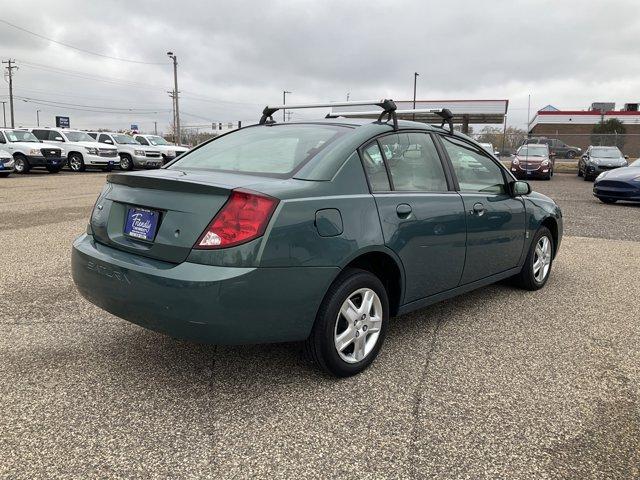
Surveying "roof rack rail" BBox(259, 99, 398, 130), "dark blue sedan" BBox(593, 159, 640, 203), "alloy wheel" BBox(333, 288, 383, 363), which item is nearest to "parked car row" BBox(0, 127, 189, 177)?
"dark blue sedan" BBox(593, 159, 640, 203)

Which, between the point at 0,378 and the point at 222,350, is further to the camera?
the point at 222,350

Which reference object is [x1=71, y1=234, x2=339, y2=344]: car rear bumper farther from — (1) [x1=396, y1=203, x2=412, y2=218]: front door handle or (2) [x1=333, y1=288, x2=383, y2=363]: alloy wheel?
(1) [x1=396, y1=203, x2=412, y2=218]: front door handle

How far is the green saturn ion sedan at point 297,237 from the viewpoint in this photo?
8.59 feet

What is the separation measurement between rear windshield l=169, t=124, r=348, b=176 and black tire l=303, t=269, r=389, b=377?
2.31ft

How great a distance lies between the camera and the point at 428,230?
11.5 ft

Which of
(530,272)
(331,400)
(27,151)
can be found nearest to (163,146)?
(27,151)

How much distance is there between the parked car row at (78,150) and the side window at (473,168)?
19660 millimetres

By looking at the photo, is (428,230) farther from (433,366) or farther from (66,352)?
(66,352)

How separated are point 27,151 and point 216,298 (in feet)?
72.3

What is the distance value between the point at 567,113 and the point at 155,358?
6715 cm

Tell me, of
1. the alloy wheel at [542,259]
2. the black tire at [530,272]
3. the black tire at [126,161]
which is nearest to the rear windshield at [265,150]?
the black tire at [530,272]

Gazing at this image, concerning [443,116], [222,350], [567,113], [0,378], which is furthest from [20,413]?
[567,113]

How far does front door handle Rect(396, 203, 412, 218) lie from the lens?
331 centimetres

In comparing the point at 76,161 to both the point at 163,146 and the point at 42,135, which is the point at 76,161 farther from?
the point at 163,146
